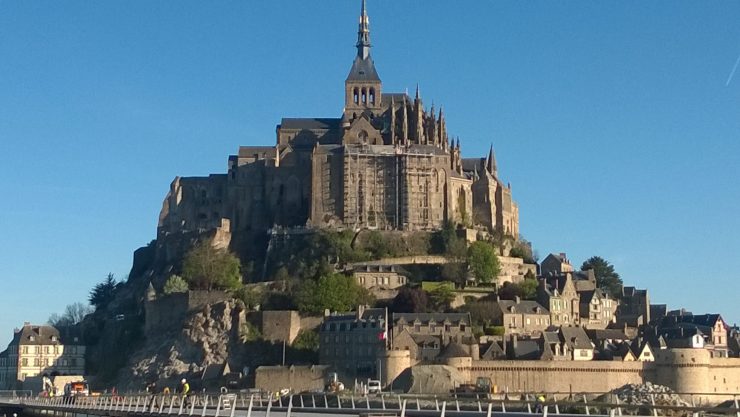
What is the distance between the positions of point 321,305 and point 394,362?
10492 mm

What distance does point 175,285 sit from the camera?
87375 mm

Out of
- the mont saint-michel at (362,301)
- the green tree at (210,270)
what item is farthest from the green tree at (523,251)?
the green tree at (210,270)

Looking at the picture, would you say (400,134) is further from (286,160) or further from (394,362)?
(394,362)

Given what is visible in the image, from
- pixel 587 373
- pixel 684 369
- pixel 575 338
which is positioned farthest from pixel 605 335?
pixel 684 369

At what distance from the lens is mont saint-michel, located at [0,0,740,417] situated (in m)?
70.2

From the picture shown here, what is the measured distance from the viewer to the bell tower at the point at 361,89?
103 metres

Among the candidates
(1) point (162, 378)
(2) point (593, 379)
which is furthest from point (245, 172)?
(2) point (593, 379)

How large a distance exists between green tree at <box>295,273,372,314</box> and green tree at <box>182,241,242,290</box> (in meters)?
8.06

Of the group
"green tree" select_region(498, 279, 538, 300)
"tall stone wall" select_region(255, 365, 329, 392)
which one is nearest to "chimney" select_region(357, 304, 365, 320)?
"tall stone wall" select_region(255, 365, 329, 392)

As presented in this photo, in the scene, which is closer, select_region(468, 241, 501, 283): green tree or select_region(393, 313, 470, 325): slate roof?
select_region(393, 313, 470, 325): slate roof

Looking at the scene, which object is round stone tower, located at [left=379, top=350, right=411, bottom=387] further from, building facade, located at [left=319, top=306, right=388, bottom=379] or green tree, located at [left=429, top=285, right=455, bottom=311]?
green tree, located at [left=429, top=285, right=455, bottom=311]

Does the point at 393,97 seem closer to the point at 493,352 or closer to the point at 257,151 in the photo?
the point at 257,151

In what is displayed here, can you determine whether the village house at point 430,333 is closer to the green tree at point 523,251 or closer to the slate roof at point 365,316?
the slate roof at point 365,316

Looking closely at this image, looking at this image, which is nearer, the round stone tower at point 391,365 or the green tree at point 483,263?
the round stone tower at point 391,365
